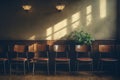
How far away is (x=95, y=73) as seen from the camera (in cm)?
806

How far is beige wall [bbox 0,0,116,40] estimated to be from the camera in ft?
27.8

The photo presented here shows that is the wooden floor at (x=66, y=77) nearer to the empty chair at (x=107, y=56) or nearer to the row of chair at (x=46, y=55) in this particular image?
the row of chair at (x=46, y=55)

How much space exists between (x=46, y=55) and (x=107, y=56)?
7.31 feet

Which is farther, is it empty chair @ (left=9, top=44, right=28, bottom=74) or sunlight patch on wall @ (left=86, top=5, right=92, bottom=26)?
sunlight patch on wall @ (left=86, top=5, right=92, bottom=26)

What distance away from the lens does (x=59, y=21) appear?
8562 mm

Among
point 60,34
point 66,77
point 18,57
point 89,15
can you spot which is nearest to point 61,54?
point 60,34

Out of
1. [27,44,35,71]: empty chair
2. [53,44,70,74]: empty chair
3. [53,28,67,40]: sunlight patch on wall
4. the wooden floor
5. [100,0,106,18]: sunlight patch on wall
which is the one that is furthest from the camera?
[53,28,67,40]: sunlight patch on wall

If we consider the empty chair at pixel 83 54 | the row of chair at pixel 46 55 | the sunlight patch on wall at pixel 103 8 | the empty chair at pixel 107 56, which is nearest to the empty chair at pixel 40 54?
the row of chair at pixel 46 55

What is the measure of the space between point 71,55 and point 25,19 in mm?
2164

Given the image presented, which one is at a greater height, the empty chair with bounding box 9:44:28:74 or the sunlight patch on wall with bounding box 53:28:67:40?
the sunlight patch on wall with bounding box 53:28:67:40

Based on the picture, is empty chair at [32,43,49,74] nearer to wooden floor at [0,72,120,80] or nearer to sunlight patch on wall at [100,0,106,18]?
wooden floor at [0,72,120,80]

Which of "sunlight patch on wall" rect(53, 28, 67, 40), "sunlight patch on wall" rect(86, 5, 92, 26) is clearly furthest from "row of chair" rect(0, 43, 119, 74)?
"sunlight patch on wall" rect(86, 5, 92, 26)

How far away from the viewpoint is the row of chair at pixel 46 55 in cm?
809

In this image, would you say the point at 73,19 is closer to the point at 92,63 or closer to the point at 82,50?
Answer: the point at 82,50
